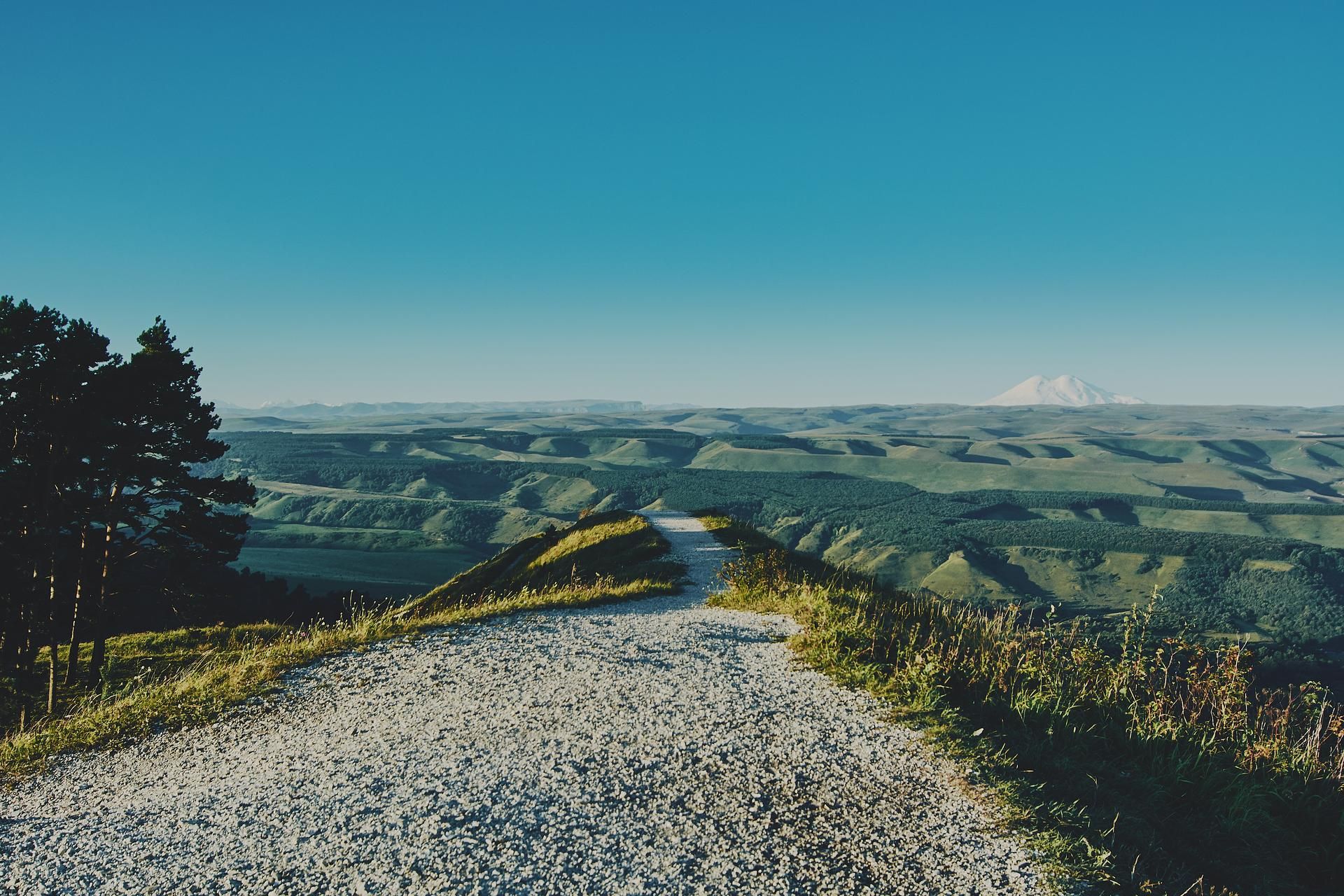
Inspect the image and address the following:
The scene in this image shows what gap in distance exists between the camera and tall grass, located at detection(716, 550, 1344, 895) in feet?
26.2

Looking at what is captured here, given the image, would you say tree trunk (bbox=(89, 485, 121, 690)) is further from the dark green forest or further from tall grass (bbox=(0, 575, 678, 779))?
tall grass (bbox=(0, 575, 678, 779))

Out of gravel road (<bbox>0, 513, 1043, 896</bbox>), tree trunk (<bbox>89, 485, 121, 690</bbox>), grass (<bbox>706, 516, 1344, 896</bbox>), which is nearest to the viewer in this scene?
gravel road (<bbox>0, 513, 1043, 896</bbox>)

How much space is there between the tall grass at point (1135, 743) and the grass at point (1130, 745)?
0.09 feet

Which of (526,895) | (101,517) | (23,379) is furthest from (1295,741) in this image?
(23,379)

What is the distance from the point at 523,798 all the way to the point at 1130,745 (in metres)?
9.20

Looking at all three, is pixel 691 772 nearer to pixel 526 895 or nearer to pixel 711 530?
pixel 526 895

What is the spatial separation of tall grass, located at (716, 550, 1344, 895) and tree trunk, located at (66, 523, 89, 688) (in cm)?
2911

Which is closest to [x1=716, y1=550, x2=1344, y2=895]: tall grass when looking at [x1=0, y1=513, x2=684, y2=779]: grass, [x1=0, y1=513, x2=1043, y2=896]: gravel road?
[x1=0, y1=513, x2=1043, y2=896]: gravel road

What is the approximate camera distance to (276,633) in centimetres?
3469

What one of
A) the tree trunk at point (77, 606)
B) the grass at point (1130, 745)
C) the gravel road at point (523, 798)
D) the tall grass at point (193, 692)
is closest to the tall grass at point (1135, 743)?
the grass at point (1130, 745)

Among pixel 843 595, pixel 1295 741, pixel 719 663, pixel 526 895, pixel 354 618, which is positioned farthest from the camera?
pixel 843 595

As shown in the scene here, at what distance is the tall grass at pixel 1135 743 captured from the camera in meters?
7.99

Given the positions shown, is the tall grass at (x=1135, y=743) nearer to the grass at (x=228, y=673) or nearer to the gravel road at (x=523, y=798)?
the gravel road at (x=523, y=798)

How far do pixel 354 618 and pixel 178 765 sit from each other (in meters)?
6.77
